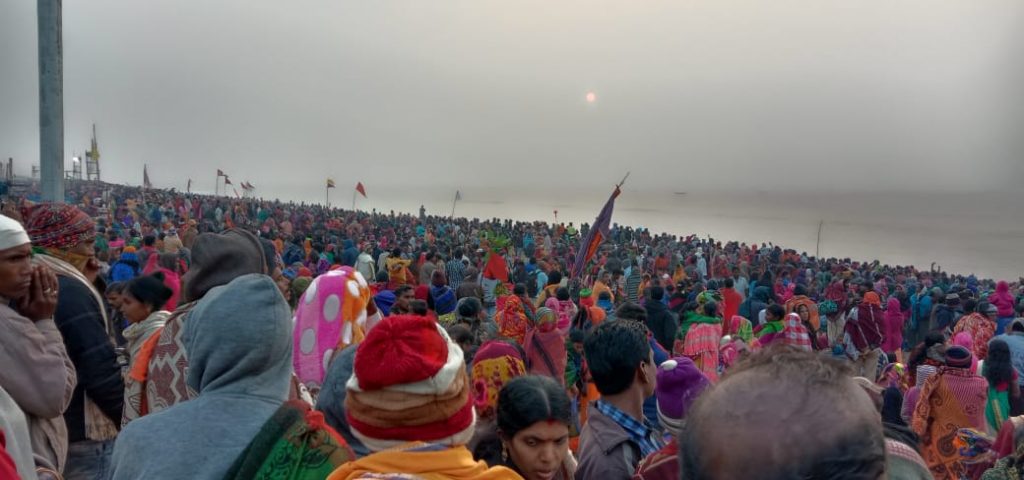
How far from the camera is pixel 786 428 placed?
3.26ft

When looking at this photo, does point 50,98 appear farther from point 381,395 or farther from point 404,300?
point 381,395

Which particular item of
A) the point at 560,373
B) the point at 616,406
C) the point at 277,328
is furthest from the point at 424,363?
the point at 560,373

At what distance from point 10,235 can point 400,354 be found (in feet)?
6.20

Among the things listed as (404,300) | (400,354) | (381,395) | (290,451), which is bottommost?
(404,300)

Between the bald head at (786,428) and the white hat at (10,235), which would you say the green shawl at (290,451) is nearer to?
the bald head at (786,428)

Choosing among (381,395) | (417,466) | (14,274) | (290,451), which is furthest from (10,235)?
(417,466)

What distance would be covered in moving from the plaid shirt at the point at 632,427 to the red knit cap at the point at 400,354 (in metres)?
1.18

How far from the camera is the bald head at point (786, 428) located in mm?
984

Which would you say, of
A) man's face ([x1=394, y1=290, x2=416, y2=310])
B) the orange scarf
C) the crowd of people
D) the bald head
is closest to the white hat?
the crowd of people

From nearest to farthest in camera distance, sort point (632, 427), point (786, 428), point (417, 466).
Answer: point (786, 428) → point (417, 466) → point (632, 427)

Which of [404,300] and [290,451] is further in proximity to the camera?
[404,300]

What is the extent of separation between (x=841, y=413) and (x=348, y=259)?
14021 millimetres

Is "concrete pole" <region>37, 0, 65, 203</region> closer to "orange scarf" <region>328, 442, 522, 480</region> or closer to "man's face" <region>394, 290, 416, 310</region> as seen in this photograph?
"man's face" <region>394, 290, 416, 310</region>

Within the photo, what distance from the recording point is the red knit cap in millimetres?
1715
